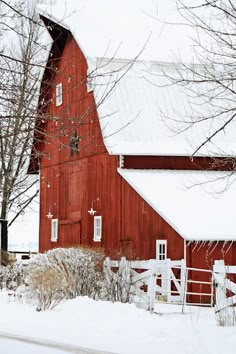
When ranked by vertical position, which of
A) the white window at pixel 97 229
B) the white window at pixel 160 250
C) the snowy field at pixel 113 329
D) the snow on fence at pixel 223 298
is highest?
the white window at pixel 97 229

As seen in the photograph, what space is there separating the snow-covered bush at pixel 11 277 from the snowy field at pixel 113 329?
344 cm

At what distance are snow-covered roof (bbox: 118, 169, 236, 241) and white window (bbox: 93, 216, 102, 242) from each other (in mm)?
2581

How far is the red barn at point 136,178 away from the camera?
2291 centimetres

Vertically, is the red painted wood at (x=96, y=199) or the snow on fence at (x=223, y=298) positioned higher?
the red painted wood at (x=96, y=199)

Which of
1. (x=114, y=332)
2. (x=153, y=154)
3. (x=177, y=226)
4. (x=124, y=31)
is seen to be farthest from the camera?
(x=124, y=31)

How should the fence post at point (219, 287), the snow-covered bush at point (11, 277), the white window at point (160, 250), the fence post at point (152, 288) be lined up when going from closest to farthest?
the fence post at point (219, 287) < the fence post at point (152, 288) < the snow-covered bush at point (11, 277) < the white window at point (160, 250)

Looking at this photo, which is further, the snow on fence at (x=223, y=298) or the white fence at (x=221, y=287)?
the white fence at (x=221, y=287)

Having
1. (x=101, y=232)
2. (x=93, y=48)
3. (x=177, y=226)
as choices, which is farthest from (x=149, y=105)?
(x=177, y=226)

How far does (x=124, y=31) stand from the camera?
31.0 m

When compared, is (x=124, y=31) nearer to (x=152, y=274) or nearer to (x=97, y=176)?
(x=97, y=176)

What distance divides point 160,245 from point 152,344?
1242 cm

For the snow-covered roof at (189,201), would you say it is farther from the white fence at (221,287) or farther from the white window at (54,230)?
the white window at (54,230)

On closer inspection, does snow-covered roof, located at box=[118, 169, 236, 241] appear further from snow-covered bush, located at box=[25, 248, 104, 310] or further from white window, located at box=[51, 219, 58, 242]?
white window, located at box=[51, 219, 58, 242]

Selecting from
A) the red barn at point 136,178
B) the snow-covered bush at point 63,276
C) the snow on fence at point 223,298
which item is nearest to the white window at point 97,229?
the red barn at point 136,178
